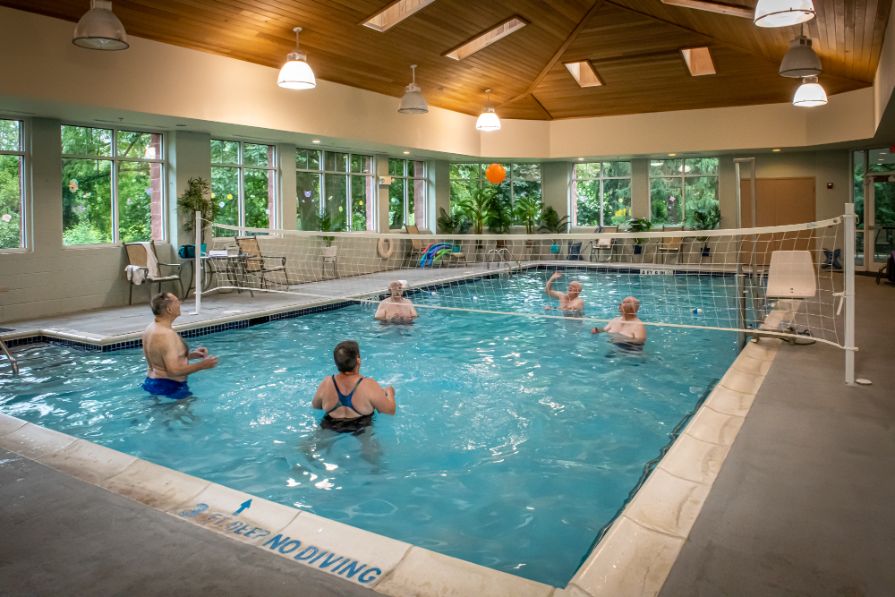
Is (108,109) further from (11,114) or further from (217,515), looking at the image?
(217,515)

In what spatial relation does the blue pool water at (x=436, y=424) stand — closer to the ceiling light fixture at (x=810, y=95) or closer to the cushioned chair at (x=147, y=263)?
the cushioned chair at (x=147, y=263)

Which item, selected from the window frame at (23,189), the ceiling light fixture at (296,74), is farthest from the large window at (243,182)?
the ceiling light fixture at (296,74)

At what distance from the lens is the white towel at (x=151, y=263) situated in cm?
1065

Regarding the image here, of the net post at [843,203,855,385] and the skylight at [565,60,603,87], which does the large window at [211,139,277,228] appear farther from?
the net post at [843,203,855,385]

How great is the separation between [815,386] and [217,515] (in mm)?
4267

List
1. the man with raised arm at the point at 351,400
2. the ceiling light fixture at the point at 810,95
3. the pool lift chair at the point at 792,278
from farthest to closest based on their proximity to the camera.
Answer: the ceiling light fixture at the point at 810,95
the pool lift chair at the point at 792,278
the man with raised arm at the point at 351,400

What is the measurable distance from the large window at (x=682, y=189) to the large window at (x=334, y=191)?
7.91 metres

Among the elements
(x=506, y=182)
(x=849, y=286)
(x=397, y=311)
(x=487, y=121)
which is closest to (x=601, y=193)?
(x=506, y=182)

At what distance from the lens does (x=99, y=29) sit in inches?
249

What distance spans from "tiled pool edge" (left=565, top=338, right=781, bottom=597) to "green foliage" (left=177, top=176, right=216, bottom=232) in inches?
368

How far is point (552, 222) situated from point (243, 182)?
930cm

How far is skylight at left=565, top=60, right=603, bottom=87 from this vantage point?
50.2 feet

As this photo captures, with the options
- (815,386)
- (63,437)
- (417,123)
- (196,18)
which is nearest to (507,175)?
(417,123)

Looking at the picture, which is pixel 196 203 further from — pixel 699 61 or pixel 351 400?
pixel 699 61
